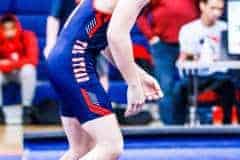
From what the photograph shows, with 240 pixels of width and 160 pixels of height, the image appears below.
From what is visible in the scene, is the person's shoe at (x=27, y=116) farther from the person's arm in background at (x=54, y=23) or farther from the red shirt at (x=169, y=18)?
the person's arm in background at (x=54, y=23)

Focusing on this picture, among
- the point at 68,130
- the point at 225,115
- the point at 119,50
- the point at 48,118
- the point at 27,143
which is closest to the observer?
the point at 119,50

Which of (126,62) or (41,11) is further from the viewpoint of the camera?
(41,11)

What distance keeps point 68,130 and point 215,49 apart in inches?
131

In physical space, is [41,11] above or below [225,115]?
above

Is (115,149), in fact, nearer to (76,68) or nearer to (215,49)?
(76,68)

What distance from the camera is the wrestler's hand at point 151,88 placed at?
13.7ft

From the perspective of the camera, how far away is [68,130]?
14.2ft

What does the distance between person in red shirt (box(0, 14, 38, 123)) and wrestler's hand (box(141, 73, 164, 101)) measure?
15.5 ft

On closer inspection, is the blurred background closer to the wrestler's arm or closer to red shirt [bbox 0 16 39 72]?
red shirt [bbox 0 16 39 72]

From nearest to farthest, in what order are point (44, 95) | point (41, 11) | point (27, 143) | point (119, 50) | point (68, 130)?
point (119, 50) → point (68, 130) → point (27, 143) → point (44, 95) → point (41, 11)

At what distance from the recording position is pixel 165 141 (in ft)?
20.5

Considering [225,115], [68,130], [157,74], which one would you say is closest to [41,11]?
[157,74]

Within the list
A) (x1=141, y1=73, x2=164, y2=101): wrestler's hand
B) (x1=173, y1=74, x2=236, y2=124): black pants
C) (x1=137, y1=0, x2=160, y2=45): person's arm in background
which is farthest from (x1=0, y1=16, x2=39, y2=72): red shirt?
(x1=141, y1=73, x2=164, y2=101): wrestler's hand

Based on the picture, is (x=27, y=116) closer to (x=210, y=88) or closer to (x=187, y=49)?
(x=210, y=88)
